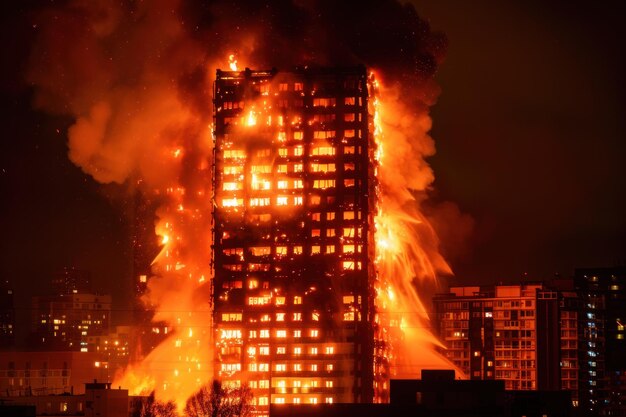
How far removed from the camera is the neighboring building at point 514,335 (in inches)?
7288

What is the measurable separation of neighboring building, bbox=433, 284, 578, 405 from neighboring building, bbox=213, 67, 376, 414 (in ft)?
126

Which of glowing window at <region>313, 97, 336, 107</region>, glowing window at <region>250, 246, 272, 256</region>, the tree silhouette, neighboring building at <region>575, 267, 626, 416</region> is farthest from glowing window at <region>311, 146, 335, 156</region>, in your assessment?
neighboring building at <region>575, 267, 626, 416</region>

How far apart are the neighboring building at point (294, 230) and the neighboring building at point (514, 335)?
3831 centimetres

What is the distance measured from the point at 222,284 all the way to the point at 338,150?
21.9 meters

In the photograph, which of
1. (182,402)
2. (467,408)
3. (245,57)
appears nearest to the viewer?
(467,408)

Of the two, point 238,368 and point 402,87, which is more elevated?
point 402,87

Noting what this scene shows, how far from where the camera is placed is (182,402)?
5960 inches

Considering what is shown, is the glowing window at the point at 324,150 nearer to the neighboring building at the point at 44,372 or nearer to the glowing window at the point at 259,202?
the glowing window at the point at 259,202

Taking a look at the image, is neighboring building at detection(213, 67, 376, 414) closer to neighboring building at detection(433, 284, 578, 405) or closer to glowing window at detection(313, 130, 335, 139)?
glowing window at detection(313, 130, 335, 139)

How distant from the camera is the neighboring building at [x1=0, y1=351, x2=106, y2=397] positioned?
516 feet

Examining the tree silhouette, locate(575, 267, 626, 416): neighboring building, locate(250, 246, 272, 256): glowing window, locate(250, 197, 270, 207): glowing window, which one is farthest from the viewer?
locate(575, 267, 626, 416): neighboring building

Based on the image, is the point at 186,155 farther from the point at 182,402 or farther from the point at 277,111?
the point at 182,402

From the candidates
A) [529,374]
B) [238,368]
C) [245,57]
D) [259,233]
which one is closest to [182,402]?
[238,368]

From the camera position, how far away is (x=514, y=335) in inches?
7392
